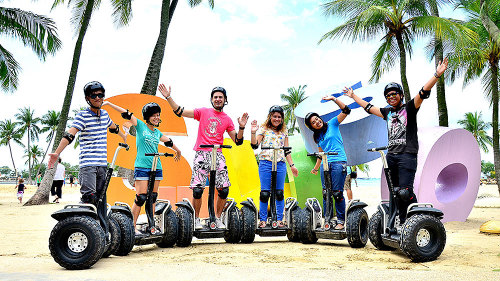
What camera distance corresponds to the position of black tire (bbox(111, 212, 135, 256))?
4.78m

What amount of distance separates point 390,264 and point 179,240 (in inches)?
106

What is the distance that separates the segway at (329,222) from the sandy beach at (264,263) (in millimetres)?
157

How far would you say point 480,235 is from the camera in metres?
6.79

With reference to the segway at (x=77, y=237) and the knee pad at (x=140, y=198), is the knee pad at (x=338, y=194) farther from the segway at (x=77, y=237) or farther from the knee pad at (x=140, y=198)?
the segway at (x=77, y=237)

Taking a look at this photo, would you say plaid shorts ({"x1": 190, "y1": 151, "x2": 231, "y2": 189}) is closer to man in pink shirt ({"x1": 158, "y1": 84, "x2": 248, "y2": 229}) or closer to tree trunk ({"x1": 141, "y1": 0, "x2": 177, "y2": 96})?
man in pink shirt ({"x1": 158, "y1": 84, "x2": 248, "y2": 229})

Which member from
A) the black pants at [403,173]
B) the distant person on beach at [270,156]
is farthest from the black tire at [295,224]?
the black pants at [403,173]

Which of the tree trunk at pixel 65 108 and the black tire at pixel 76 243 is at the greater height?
the tree trunk at pixel 65 108

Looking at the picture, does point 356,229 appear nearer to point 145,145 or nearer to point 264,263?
point 264,263

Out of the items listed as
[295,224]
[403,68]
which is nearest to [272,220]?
[295,224]

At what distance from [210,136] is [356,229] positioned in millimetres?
2335

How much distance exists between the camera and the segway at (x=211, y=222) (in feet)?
17.9

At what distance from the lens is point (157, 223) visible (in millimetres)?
5422

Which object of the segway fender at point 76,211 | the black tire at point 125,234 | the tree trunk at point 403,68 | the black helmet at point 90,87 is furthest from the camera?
the tree trunk at point 403,68

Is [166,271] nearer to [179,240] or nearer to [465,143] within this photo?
[179,240]
